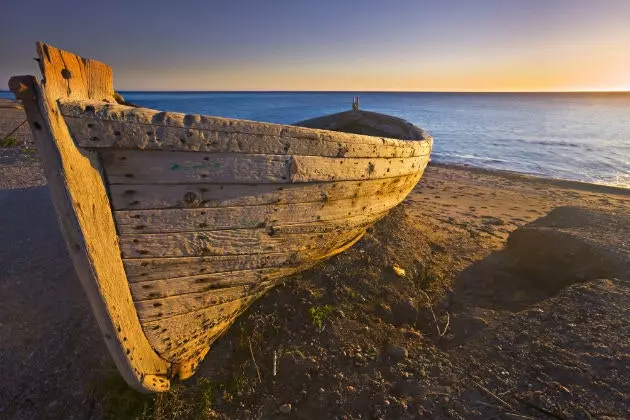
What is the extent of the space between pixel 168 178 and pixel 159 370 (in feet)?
5.15

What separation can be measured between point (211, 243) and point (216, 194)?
1.25ft

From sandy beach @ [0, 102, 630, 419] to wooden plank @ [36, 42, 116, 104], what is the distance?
242cm

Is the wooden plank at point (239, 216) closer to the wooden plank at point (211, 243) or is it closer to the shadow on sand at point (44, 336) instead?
the wooden plank at point (211, 243)

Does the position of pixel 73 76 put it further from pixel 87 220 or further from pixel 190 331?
pixel 190 331

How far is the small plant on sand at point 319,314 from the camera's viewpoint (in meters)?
3.57

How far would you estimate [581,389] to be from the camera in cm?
292

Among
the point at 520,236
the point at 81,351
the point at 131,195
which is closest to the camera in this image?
the point at 131,195

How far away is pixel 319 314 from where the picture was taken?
3.67 meters

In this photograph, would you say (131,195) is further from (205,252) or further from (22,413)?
(22,413)

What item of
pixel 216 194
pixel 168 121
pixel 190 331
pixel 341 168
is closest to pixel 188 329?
pixel 190 331

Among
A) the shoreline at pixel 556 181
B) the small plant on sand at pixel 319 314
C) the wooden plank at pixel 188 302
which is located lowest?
the shoreline at pixel 556 181

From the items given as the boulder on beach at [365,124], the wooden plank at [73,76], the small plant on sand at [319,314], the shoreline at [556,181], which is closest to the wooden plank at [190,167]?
the wooden plank at [73,76]

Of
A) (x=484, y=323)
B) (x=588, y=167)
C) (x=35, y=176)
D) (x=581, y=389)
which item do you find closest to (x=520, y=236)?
(x=484, y=323)

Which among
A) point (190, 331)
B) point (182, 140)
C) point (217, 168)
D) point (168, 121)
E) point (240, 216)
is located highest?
point (168, 121)
